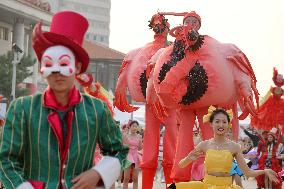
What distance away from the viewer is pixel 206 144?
741 centimetres

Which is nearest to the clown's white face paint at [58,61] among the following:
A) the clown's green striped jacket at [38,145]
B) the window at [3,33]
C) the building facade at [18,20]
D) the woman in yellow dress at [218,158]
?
the clown's green striped jacket at [38,145]

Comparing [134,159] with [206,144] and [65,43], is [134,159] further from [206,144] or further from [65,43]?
[65,43]

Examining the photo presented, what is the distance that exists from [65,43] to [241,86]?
4898mm

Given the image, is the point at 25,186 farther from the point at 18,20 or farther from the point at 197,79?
the point at 18,20

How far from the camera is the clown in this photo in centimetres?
345

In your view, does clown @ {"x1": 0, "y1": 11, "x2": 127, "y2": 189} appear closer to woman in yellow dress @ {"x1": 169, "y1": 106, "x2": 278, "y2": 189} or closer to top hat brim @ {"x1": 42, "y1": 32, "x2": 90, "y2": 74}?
top hat brim @ {"x1": 42, "y1": 32, "x2": 90, "y2": 74}

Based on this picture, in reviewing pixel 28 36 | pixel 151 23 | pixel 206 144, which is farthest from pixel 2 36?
pixel 206 144

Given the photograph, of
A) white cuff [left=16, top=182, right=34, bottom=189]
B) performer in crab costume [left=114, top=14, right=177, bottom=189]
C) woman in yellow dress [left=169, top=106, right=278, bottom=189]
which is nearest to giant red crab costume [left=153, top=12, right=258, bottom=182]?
performer in crab costume [left=114, top=14, right=177, bottom=189]

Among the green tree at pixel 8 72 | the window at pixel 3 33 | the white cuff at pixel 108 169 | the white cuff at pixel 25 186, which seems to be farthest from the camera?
the window at pixel 3 33

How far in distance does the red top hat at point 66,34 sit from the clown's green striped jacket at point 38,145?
0.91 ft

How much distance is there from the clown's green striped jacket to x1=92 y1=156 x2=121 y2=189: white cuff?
3.0 inches

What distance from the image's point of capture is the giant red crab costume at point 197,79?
8.10 meters

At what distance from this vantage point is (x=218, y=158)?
23.8 feet

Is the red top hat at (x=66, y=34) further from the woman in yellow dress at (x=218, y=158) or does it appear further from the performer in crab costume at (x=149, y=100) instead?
the performer in crab costume at (x=149, y=100)
